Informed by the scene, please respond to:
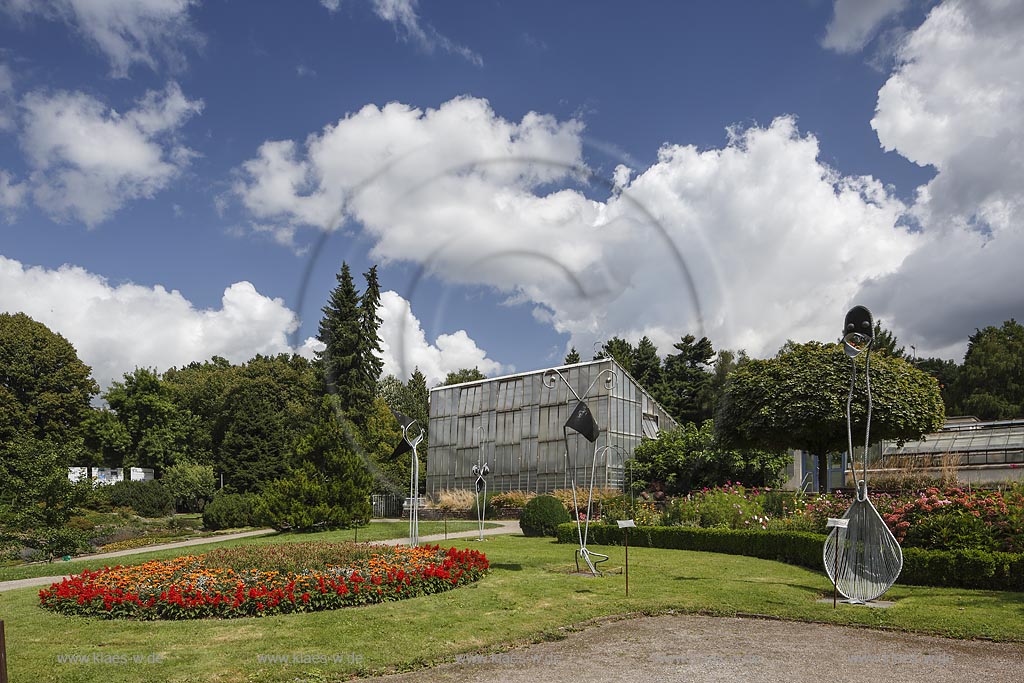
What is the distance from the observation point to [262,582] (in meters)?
11.1

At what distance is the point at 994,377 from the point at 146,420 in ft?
216

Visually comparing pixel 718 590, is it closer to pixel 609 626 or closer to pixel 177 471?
pixel 609 626

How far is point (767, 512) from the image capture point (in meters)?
20.6

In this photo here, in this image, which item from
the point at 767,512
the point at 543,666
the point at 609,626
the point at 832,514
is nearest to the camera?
the point at 543,666

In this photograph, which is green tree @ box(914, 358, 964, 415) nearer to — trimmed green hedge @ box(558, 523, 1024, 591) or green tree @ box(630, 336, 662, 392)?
green tree @ box(630, 336, 662, 392)

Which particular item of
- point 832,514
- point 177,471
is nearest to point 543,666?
point 832,514

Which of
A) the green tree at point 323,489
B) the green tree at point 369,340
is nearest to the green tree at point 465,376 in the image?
the green tree at point 369,340

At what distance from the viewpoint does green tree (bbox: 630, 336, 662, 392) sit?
2219 inches

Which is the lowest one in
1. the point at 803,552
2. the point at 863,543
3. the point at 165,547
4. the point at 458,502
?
the point at 165,547

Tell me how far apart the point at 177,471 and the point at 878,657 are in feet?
169

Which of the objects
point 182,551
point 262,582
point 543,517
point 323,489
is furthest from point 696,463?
point 262,582

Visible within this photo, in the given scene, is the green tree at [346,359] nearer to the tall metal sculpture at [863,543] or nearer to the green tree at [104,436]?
the green tree at [104,436]

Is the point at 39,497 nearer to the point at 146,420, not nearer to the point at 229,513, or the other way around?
the point at 229,513

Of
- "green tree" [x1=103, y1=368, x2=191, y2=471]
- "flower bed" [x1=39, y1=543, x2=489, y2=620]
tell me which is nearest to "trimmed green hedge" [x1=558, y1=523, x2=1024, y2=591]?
"flower bed" [x1=39, y1=543, x2=489, y2=620]
